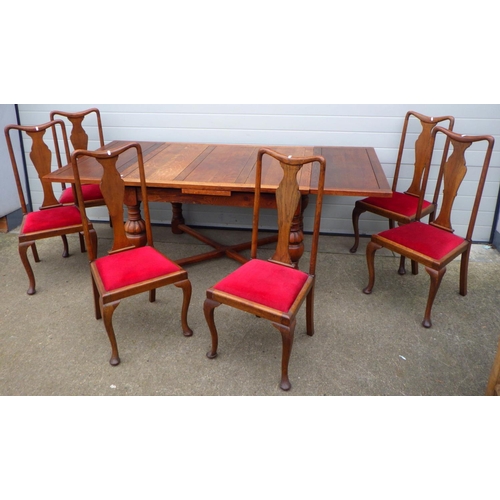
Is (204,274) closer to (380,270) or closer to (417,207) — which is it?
(380,270)

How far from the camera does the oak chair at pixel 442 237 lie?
2.66 m

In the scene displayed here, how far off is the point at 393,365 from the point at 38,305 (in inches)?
91.7

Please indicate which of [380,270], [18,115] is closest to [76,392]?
[380,270]

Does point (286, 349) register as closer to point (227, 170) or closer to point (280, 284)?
point (280, 284)

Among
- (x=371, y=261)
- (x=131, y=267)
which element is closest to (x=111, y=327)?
(x=131, y=267)

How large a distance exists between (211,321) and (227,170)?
1111mm

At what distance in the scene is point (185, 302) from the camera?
2.57 meters

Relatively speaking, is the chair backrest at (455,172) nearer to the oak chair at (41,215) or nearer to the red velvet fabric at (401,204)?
the red velvet fabric at (401,204)

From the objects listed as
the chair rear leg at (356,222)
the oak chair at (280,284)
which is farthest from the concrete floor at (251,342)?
the chair rear leg at (356,222)

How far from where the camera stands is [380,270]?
3438 millimetres

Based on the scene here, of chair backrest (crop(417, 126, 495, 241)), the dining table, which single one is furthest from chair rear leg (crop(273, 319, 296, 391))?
chair backrest (crop(417, 126, 495, 241))

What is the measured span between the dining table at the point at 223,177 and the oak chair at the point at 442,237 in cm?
41

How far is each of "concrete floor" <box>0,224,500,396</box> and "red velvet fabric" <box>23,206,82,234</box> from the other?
0.46 m
